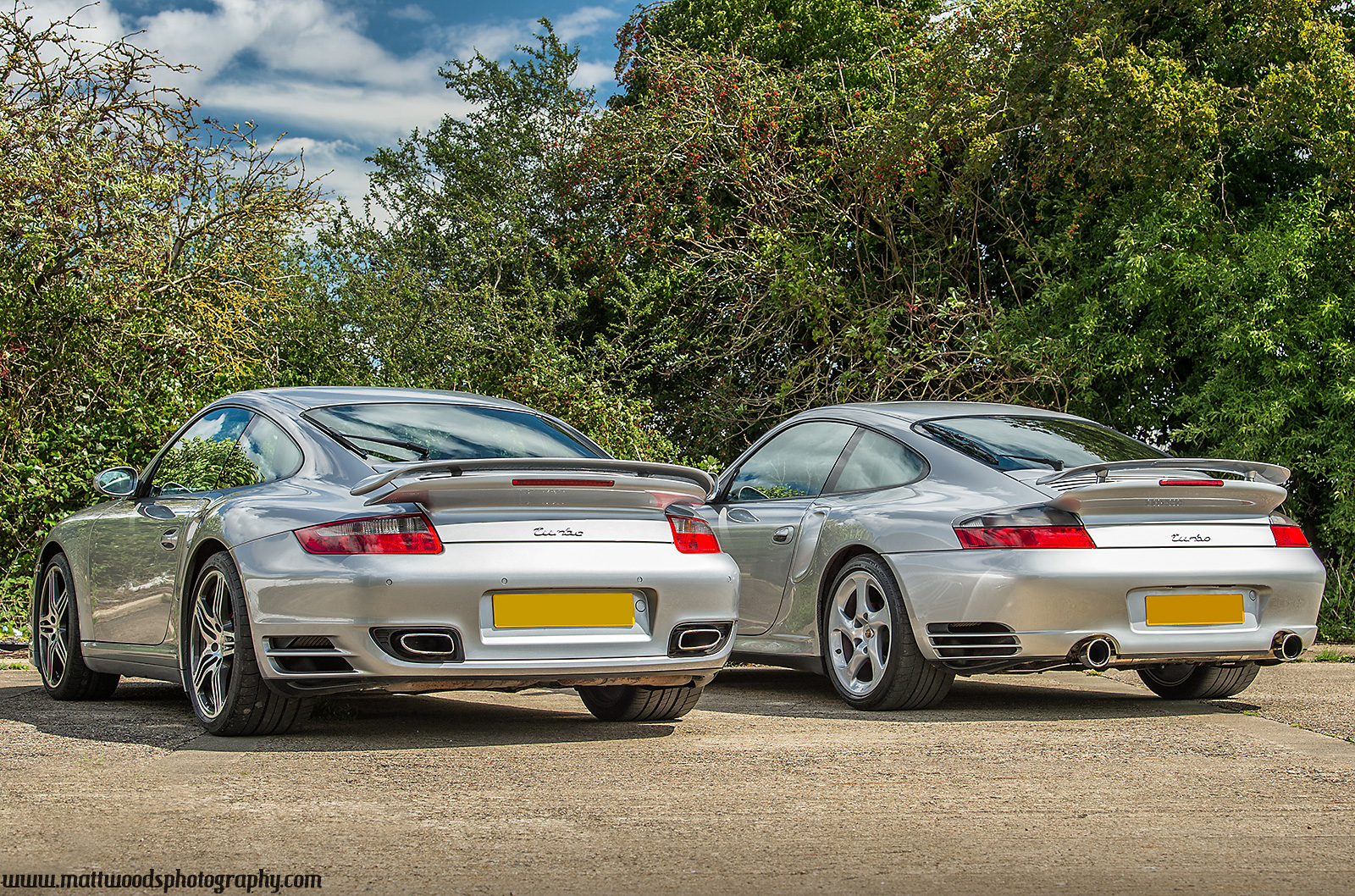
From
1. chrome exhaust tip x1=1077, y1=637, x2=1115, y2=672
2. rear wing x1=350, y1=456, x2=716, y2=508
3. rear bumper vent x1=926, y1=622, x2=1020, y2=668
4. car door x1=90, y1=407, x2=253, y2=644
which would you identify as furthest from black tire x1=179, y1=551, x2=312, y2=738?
chrome exhaust tip x1=1077, y1=637, x2=1115, y2=672

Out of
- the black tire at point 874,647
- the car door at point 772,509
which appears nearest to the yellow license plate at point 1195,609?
the black tire at point 874,647

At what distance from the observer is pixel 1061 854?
11.7 feet

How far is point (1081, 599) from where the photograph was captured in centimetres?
597

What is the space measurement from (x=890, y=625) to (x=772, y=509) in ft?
4.24

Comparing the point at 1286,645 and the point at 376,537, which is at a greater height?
the point at 376,537

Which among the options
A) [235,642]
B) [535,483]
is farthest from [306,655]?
[535,483]

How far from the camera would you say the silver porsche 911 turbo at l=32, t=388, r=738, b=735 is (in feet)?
16.5

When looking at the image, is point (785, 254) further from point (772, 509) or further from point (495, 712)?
point (495, 712)

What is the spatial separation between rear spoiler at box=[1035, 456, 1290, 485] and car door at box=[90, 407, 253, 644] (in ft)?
11.7

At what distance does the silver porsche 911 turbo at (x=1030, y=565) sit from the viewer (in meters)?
6.00

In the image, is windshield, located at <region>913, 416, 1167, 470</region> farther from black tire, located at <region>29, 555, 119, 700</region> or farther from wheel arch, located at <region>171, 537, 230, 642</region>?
black tire, located at <region>29, 555, 119, 700</region>

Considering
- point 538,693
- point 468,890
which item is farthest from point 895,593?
point 468,890

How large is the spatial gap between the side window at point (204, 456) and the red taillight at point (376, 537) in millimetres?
1044

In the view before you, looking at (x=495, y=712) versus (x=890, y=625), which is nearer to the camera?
(x=890, y=625)
